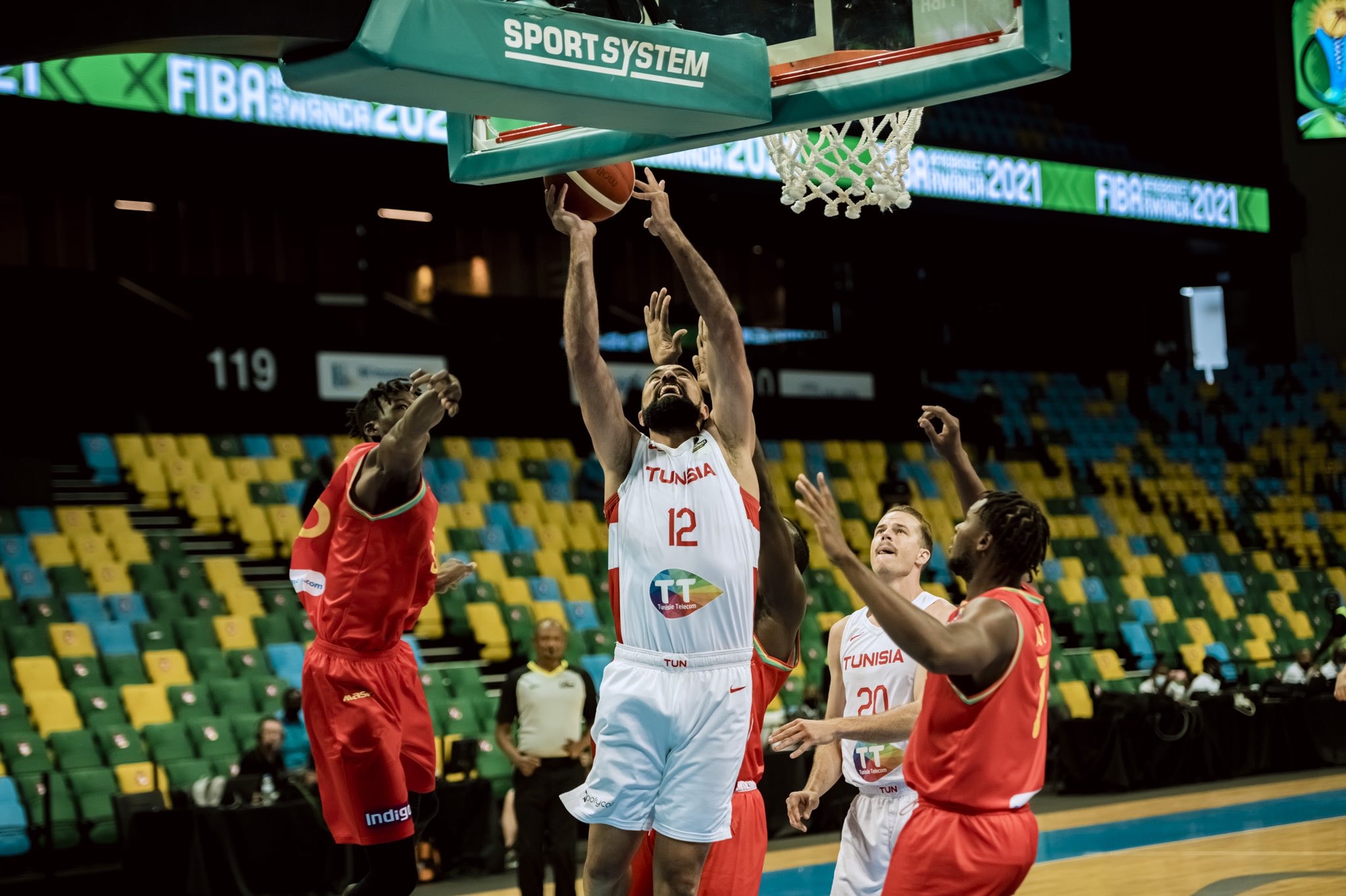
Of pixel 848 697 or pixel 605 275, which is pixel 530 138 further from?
pixel 605 275

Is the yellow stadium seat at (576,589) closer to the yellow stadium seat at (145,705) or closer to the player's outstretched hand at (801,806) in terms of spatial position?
the yellow stadium seat at (145,705)

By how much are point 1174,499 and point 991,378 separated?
3085 mm

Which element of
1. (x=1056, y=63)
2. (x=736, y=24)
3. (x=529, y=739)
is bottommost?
(x=529, y=739)

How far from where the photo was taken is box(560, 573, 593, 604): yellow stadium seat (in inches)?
563

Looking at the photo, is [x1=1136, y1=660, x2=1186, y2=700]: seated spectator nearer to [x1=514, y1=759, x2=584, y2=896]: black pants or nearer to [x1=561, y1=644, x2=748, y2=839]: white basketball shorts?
[x1=514, y1=759, x2=584, y2=896]: black pants

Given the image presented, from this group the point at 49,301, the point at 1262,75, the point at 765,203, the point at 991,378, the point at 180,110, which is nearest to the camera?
the point at 180,110

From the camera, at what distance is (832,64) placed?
14.6 ft

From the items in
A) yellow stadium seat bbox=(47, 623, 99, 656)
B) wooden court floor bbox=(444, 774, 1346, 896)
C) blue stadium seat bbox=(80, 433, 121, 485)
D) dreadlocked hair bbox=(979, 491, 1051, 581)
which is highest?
blue stadium seat bbox=(80, 433, 121, 485)

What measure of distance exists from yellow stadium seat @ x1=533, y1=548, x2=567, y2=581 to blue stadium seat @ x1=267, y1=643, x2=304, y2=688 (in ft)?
10.0

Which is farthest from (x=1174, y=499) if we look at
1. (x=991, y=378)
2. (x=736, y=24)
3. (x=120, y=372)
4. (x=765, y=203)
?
(x=736, y=24)

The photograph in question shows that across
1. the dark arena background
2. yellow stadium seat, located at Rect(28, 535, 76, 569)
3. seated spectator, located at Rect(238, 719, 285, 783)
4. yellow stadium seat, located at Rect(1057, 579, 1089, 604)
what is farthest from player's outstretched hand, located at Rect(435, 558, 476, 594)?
yellow stadium seat, located at Rect(1057, 579, 1089, 604)

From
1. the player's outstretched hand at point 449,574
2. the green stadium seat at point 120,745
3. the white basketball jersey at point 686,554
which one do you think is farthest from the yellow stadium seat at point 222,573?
the white basketball jersey at point 686,554

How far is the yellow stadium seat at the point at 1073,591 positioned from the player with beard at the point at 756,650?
12377 millimetres

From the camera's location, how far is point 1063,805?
13664 mm
